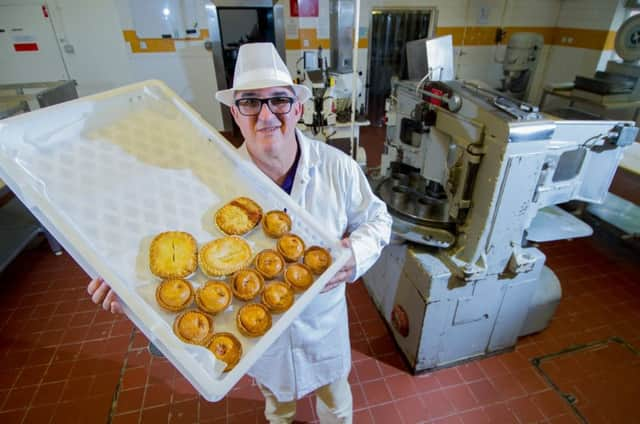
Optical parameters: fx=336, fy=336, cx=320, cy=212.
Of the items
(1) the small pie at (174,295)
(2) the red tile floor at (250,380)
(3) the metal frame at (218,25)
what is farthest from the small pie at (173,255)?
(3) the metal frame at (218,25)

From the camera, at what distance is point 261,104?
3.72 ft

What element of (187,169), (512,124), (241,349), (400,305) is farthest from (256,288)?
(400,305)

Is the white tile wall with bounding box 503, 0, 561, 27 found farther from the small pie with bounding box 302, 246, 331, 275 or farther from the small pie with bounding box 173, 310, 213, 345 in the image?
the small pie with bounding box 173, 310, 213, 345

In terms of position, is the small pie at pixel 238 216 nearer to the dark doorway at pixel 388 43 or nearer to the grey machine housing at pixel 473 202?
the grey machine housing at pixel 473 202

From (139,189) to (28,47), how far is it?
19.1 feet

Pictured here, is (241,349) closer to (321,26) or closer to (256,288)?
(256,288)

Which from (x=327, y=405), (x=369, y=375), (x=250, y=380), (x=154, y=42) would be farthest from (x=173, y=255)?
(x=154, y=42)

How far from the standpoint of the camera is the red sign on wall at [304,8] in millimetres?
5465

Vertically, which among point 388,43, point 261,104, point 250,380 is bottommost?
point 250,380

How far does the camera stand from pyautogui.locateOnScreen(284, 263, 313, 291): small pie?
3.21 feet

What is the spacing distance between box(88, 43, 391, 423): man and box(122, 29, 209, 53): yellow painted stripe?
5.06 meters

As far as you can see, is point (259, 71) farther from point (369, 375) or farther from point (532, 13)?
point (532, 13)

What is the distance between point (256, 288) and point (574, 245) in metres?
3.55

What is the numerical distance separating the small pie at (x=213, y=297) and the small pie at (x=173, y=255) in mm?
72
